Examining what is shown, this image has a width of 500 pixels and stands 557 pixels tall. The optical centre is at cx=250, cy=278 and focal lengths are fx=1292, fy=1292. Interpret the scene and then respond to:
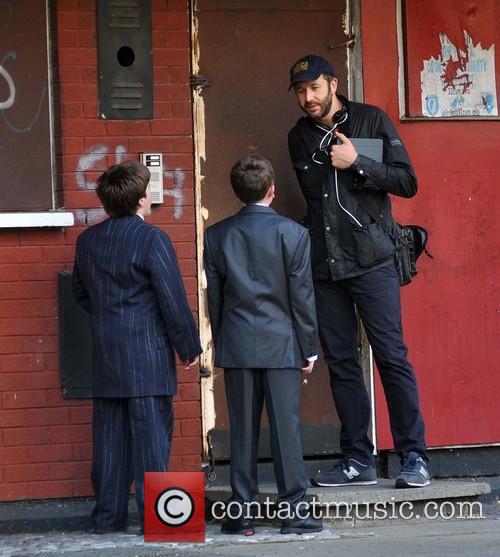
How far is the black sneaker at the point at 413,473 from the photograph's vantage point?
634cm

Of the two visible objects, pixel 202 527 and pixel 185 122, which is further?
pixel 185 122

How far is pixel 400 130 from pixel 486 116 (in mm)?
513

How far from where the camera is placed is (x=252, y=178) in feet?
19.5

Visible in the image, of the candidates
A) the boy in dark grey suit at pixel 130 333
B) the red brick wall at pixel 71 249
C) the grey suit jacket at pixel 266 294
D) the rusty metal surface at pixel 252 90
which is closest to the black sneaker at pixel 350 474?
the rusty metal surface at pixel 252 90

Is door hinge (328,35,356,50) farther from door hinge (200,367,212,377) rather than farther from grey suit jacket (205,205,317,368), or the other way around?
door hinge (200,367,212,377)

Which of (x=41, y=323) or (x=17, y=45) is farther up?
(x=17, y=45)

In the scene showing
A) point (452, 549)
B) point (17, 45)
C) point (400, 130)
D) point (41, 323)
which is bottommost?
point (452, 549)

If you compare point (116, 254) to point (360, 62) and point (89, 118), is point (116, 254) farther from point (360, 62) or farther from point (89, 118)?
point (360, 62)

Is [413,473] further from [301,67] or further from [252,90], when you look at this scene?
[252,90]

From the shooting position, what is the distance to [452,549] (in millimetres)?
5918

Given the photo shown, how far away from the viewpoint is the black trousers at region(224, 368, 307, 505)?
5.91m

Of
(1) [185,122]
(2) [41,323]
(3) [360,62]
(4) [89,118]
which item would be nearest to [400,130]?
(3) [360,62]

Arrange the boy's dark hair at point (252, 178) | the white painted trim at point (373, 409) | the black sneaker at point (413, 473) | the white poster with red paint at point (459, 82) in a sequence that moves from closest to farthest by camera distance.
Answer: the boy's dark hair at point (252, 178) < the black sneaker at point (413, 473) < the white painted trim at point (373, 409) < the white poster with red paint at point (459, 82)

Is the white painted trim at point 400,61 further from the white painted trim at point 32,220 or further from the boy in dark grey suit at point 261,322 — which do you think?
the white painted trim at point 32,220
